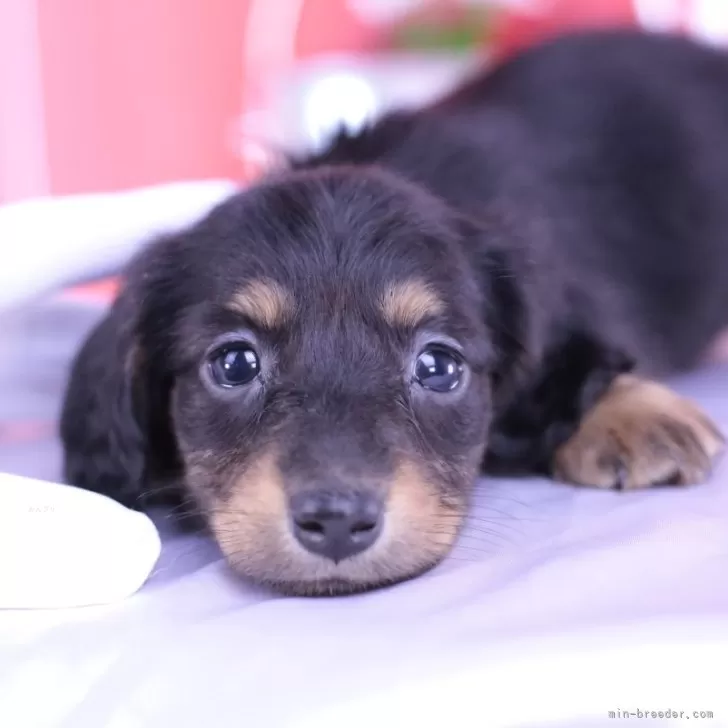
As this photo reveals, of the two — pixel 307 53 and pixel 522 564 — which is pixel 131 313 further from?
pixel 307 53

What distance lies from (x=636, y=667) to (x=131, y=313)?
1.11 metres

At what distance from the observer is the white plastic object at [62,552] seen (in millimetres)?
1246

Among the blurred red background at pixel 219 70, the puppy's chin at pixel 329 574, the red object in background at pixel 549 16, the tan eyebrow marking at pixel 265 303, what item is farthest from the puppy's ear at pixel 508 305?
the red object in background at pixel 549 16

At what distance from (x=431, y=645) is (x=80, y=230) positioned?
125 centimetres

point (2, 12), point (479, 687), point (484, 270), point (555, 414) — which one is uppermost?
point (2, 12)

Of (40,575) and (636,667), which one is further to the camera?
(40,575)

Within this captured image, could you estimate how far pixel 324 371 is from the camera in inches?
57.7

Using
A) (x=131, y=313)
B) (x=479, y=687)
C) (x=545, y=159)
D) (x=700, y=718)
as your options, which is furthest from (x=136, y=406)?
(x=545, y=159)

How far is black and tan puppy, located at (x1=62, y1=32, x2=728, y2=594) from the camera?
133 cm

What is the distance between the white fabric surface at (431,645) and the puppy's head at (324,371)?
0.27 ft

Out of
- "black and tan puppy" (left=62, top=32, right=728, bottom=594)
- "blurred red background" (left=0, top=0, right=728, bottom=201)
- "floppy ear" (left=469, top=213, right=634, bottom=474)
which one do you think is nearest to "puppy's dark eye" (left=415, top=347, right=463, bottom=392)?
"black and tan puppy" (left=62, top=32, right=728, bottom=594)

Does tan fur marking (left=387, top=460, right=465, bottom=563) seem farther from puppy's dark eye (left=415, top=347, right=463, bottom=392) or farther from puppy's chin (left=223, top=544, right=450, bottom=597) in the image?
puppy's dark eye (left=415, top=347, right=463, bottom=392)

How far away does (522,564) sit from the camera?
1315 millimetres

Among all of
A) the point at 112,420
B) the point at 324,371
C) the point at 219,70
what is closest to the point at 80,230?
the point at 112,420
